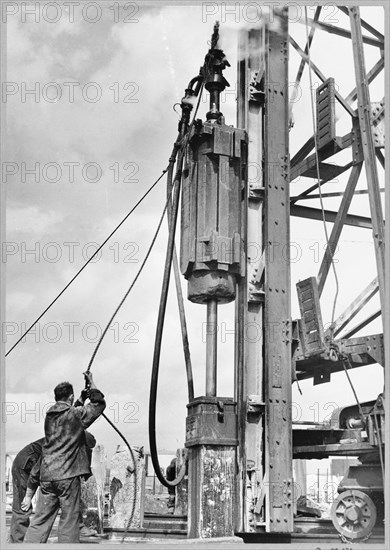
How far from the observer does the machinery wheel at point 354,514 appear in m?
8.06

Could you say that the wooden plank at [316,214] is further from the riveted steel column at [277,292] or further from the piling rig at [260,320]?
the riveted steel column at [277,292]

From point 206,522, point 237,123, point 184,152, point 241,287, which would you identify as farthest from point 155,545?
point 237,123

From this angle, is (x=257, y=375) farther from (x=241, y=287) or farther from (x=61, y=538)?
(x=61, y=538)

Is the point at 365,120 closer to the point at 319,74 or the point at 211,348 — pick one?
the point at 319,74

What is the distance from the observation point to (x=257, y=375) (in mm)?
8578

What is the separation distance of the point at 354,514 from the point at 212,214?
331 cm

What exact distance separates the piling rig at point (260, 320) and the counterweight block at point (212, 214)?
0.04ft

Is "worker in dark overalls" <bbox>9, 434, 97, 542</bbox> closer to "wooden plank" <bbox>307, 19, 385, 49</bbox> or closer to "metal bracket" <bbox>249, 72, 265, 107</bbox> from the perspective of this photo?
"metal bracket" <bbox>249, 72, 265, 107</bbox>

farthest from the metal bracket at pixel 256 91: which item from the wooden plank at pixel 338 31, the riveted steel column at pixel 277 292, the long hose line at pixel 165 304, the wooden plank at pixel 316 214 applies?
the wooden plank at pixel 316 214

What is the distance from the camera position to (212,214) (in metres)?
8.21

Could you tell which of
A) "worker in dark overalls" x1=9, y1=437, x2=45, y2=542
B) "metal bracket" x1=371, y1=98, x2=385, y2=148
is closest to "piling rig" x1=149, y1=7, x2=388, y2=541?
"metal bracket" x1=371, y1=98, x2=385, y2=148

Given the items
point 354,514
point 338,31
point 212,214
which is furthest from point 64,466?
point 338,31

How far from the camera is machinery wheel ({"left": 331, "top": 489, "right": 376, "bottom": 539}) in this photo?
806 centimetres

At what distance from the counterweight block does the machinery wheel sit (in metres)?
2.34
